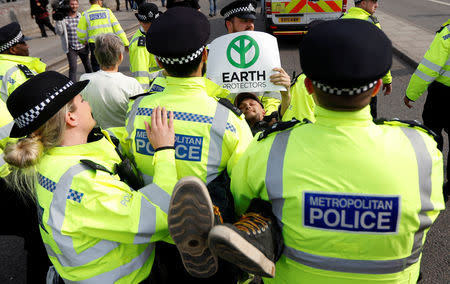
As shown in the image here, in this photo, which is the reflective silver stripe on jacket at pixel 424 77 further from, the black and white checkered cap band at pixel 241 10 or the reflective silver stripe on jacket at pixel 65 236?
the reflective silver stripe on jacket at pixel 65 236

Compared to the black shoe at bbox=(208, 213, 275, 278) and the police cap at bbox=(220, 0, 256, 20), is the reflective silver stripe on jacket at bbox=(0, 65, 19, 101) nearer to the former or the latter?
the police cap at bbox=(220, 0, 256, 20)

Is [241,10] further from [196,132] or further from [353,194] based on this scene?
[353,194]

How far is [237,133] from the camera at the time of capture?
6.30ft

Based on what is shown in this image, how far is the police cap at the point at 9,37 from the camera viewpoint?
11.5ft

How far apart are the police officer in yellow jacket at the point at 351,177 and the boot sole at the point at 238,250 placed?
0.9 inches

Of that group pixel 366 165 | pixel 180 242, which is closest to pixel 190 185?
pixel 180 242

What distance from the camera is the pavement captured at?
30.2 ft

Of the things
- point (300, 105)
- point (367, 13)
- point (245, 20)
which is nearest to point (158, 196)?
point (300, 105)

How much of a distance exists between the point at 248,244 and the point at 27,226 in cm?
189

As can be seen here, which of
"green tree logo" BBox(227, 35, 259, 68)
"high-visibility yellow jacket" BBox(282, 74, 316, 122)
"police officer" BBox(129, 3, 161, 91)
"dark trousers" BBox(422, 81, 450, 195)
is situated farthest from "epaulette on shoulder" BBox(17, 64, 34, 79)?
"dark trousers" BBox(422, 81, 450, 195)

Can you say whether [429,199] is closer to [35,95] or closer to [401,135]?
[401,135]

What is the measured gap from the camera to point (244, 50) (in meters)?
2.57

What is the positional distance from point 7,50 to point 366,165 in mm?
3627

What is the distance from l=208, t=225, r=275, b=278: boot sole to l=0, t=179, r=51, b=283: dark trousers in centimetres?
166
